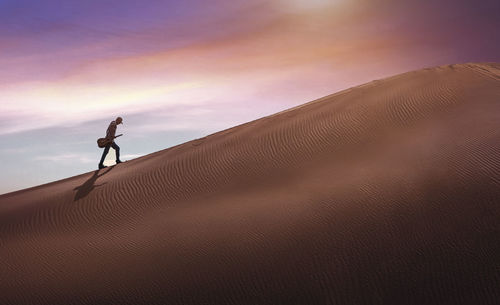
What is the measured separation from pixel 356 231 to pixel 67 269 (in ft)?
12.5

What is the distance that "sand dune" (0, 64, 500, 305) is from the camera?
19.1 feet

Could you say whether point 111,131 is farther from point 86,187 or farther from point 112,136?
point 86,187

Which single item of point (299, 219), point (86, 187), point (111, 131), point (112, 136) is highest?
point (111, 131)

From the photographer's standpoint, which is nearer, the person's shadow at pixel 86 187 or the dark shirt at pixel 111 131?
the person's shadow at pixel 86 187

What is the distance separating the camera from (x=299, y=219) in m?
7.27

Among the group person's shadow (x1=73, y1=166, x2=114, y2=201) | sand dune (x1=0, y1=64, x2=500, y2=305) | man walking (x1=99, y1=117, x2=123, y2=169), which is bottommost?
sand dune (x1=0, y1=64, x2=500, y2=305)

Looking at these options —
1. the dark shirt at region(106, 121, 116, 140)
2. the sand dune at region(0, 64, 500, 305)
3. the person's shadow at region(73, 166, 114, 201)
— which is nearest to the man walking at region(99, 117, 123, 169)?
the dark shirt at region(106, 121, 116, 140)

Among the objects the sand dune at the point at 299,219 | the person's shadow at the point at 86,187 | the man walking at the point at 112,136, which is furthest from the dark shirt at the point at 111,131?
the sand dune at the point at 299,219

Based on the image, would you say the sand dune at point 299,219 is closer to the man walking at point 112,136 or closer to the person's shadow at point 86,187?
the person's shadow at point 86,187

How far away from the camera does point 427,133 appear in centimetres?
954

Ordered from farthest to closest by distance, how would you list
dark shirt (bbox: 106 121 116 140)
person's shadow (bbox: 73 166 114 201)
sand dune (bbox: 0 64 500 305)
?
1. dark shirt (bbox: 106 121 116 140)
2. person's shadow (bbox: 73 166 114 201)
3. sand dune (bbox: 0 64 500 305)

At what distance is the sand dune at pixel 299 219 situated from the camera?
583 cm

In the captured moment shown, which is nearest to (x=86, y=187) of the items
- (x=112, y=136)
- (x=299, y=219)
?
(x=112, y=136)

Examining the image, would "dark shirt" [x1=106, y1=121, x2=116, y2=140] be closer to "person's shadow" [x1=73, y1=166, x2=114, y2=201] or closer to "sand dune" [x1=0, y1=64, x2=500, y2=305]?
"person's shadow" [x1=73, y1=166, x2=114, y2=201]
